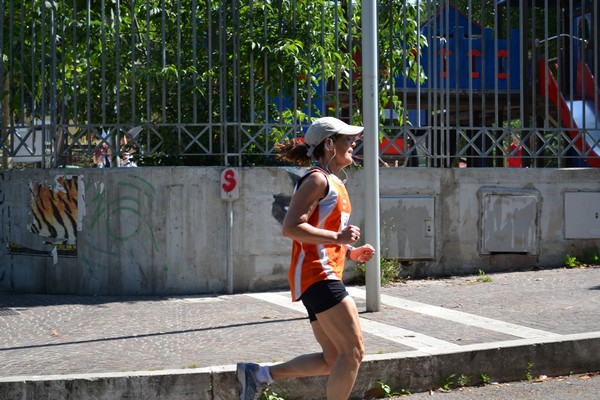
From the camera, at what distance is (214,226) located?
10.8m

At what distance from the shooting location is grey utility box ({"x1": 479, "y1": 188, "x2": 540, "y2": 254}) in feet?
39.1

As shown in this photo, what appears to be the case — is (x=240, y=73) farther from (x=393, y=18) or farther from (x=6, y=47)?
(x=6, y=47)

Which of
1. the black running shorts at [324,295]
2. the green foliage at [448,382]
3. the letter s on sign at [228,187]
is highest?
the letter s on sign at [228,187]

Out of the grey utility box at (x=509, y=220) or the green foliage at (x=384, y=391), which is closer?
the green foliage at (x=384, y=391)

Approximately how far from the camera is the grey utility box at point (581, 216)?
12.2 metres

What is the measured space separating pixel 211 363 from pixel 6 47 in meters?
6.24

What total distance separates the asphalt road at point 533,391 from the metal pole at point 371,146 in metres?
2.22

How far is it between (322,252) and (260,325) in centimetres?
354

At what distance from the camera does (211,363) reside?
6902 millimetres

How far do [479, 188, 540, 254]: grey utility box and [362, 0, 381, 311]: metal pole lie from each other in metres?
3.17

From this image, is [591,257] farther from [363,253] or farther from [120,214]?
[363,253]

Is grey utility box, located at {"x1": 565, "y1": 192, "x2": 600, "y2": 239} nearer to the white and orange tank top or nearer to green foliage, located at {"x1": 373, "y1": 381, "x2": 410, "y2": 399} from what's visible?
green foliage, located at {"x1": 373, "y1": 381, "x2": 410, "y2": 399}

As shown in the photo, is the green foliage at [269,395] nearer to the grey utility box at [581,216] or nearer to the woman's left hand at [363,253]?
the woman's left hand at [363,253]

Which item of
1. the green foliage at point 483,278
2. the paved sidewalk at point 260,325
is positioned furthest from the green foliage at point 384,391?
the green foliage at point 483,278
